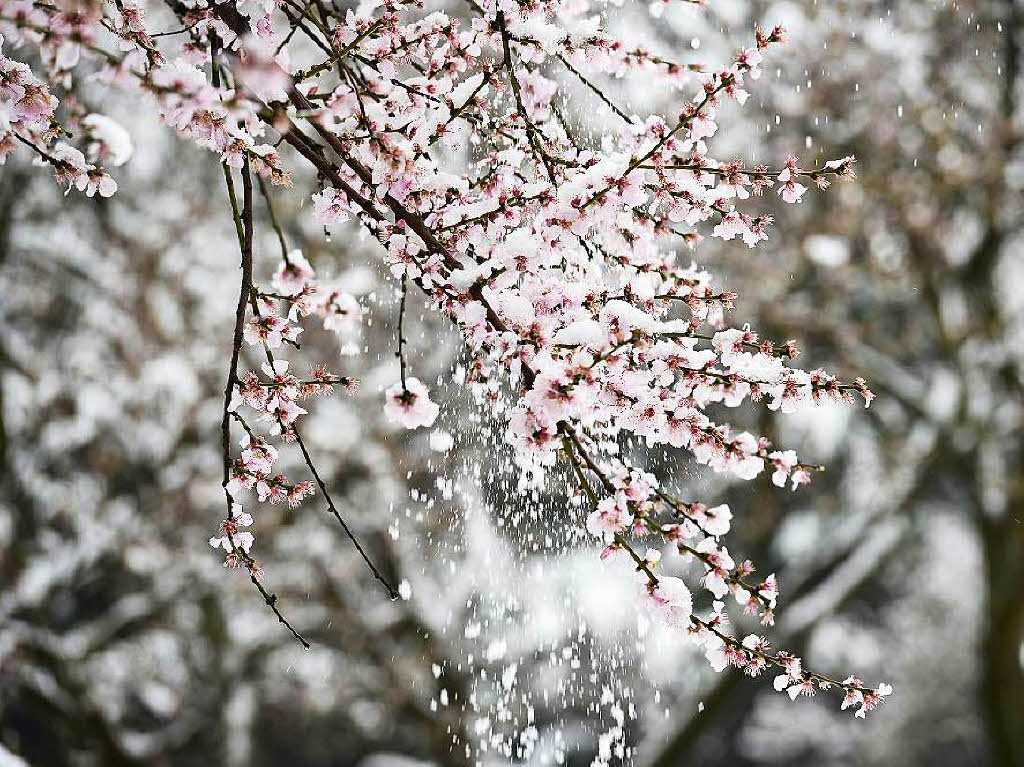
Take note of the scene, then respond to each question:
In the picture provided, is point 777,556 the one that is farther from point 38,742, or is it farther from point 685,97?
point 38,742

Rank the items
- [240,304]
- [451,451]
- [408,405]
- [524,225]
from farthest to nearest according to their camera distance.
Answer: [451,451] < [524,225] < [240,304] < [408,405]

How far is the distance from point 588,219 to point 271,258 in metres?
5.25

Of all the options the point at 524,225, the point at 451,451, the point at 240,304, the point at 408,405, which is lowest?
the point at 408,405

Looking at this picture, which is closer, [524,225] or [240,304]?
[240,304]

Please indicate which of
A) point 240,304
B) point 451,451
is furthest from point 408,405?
point 451,451

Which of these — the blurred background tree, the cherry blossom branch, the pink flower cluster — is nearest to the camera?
the pink flower cluster

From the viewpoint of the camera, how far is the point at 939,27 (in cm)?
620

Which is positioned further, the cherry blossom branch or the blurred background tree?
the blurred background tree

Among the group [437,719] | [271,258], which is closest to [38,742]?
[437,719]

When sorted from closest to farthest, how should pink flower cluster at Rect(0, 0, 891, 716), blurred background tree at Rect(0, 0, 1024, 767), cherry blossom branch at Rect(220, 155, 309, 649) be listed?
pink flower cluster at Rect(0, 0, 891, 716), cherry blossom branch at Rect(220, 155, 309, 649), blurred background tree at Rect(0, 0, 1024, 767)

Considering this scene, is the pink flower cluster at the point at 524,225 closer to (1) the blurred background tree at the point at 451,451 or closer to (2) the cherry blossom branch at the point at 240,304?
(2) the cherry blossom branch at the point at 240,304

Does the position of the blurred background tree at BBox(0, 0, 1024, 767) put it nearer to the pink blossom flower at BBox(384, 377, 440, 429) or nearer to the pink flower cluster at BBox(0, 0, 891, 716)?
the pink flower cluster at BBox(0, 0, 891, 716)

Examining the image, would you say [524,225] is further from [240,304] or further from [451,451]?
[451,451]

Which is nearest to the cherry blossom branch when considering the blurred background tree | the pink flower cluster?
the pink flower cluster
